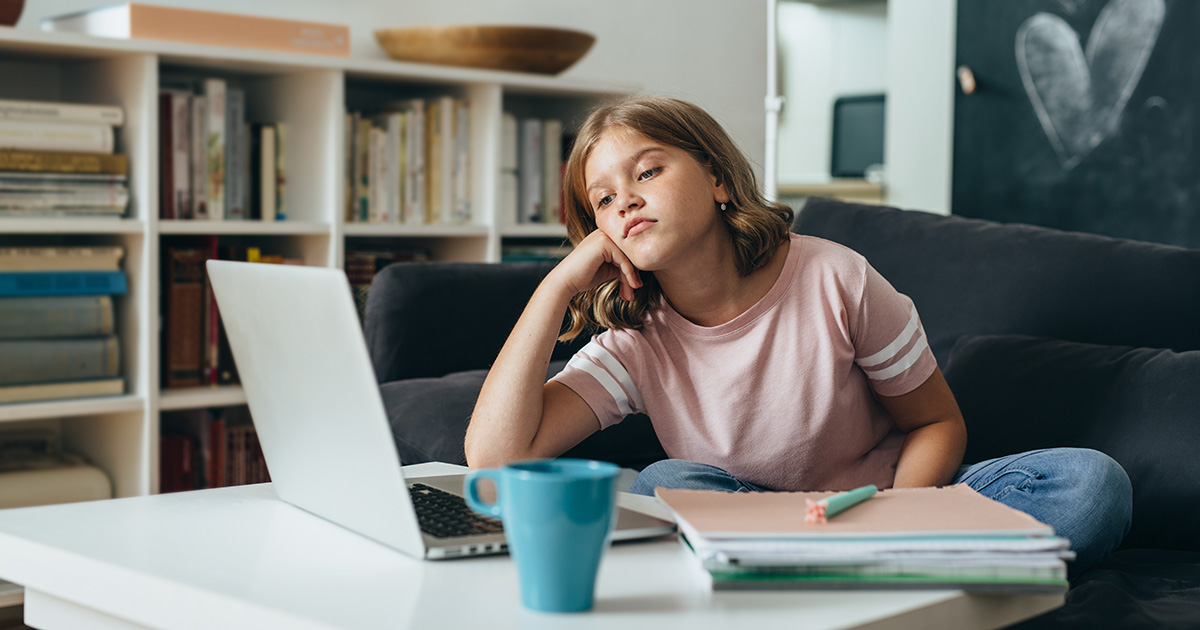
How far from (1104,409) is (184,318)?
5.71 ft

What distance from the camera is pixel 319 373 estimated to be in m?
0.78

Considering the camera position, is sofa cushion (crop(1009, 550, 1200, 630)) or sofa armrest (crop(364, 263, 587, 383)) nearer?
sofa cushion (crop(1009, 550, 1200, 630))

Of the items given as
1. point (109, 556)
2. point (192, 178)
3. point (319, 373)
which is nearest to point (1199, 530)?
point (319, 373)

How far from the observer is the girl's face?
1.14 m

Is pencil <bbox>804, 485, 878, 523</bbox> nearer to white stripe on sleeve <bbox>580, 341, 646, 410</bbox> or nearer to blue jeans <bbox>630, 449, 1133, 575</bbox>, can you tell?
blue jeans <bbox>630, 449, 1133, 575</bbox>

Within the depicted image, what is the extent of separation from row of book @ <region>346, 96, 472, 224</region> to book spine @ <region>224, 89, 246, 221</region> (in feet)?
0.79

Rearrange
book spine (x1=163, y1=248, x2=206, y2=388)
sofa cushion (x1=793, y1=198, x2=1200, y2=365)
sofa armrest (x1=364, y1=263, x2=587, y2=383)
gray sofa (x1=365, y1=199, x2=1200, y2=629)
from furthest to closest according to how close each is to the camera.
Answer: book spine (x1=163, y1=248, x2=206, y2=388), sofa armrest (x1=364, y1=263, x2=587, y2=383), sofa cushion (x1=793, y1=198, x2=1200, y2=365), gray sofa (x1=365, y1=199, x2=1200, y2=629)

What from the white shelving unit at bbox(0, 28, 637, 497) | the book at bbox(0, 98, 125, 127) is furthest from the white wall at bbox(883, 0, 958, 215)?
the book at bbox(0, 98, 125, 127)

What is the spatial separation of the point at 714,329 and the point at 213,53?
1.44 meters

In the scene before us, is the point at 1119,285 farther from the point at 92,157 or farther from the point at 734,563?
the point at 92,157

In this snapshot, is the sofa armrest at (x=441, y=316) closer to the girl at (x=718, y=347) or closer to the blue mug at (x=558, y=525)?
the girl at (x=718, y=347)

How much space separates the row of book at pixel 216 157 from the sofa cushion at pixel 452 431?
2.67 ft

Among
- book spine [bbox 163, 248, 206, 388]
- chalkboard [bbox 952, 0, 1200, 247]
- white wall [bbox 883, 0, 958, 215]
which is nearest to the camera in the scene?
book spine [bbox 163, 248, 206, 388]

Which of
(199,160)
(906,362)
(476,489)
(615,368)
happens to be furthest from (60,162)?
(476,489)
